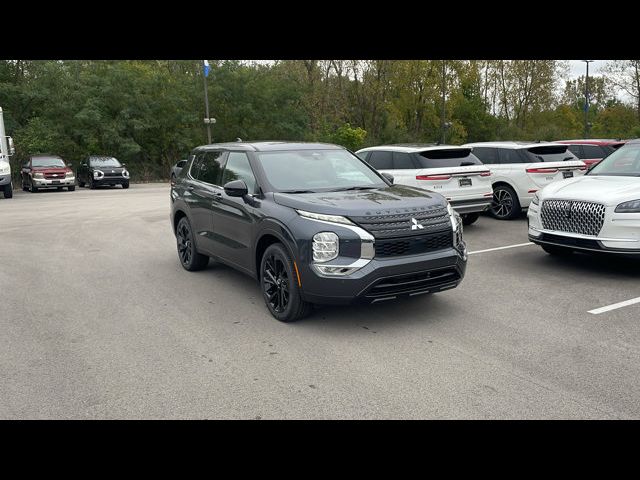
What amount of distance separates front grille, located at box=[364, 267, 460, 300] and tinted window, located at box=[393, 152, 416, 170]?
18.0ft

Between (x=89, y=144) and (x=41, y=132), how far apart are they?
2632 mm

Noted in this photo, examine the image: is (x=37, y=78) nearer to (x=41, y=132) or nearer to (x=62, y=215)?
(x=41, y=132)

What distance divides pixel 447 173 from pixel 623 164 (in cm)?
303

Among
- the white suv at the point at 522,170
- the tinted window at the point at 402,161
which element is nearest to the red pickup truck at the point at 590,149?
the white suv at the point at 522,170

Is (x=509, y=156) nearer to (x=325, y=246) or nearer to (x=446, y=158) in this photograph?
(x=446, y=158)

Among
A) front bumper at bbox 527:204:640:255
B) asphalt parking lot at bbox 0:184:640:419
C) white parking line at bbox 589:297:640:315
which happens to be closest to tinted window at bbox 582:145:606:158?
asphalt parking lot at bbox 0:184:640:419

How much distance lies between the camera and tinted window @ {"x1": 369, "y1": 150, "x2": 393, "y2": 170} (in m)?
11.4

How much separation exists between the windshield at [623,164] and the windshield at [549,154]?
3.29 meters

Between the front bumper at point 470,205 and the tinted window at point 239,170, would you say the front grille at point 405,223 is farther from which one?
the front bumper at point 470,205

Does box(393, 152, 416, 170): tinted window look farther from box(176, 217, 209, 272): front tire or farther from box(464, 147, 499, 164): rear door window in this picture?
box(176, 217, 209, 272): front tire

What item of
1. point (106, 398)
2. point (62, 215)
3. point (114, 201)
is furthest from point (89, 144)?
point (106, 398)

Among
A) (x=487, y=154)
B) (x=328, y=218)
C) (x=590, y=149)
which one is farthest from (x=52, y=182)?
(x=328, y=218)

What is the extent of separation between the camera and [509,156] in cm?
1256

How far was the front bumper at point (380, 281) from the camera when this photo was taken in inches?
209
